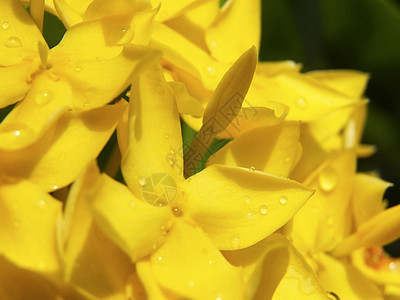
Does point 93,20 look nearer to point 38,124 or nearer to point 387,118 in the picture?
point 38,124

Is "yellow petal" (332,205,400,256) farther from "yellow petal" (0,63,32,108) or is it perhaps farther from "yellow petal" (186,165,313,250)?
"yellow petal" (0,63,32,108)

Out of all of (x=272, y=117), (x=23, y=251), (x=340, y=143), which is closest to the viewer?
(x=23, y=251)

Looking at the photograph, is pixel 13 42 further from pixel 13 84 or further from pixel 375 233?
pixel 375 233

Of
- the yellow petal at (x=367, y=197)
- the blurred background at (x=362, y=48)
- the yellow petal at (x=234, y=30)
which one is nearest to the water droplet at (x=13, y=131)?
the yellow petal at (x=234, y=30)

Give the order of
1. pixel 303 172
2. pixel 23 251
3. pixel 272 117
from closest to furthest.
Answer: pixel 23 251 → pixel 272 117 → pixel 303 172

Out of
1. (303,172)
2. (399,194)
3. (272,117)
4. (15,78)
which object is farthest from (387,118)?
(15,78)

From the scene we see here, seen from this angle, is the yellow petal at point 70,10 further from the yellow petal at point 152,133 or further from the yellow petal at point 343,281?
the yellow petal at point 343,281

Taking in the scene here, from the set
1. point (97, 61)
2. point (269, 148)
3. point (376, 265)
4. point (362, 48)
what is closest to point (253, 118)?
point (269, 148)
